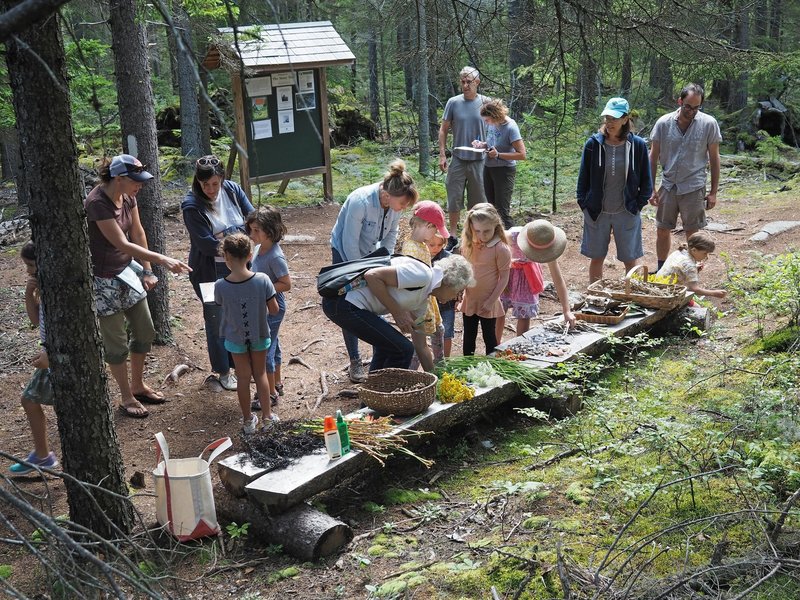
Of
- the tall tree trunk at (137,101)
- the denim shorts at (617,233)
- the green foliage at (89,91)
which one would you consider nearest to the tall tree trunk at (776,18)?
the denim shorts at (617,233)

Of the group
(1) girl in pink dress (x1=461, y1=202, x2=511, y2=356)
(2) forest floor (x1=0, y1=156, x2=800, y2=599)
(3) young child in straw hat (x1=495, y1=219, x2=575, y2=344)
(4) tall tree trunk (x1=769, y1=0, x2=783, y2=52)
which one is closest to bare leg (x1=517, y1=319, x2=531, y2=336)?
(3) young child in straw hat (x1=495, y1=219, x2=575, y2=344)

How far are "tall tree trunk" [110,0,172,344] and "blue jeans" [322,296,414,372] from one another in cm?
223

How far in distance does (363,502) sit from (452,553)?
33.2 inches

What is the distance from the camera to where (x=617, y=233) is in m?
7.60

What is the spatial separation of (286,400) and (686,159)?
Answer: 4.75 meters

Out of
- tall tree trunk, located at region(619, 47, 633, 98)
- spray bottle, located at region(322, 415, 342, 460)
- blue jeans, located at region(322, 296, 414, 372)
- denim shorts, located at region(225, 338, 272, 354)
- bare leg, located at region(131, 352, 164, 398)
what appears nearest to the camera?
spray bottle, located at region(322, 415, 342, 460)

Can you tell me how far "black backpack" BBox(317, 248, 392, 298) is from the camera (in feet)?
16.7

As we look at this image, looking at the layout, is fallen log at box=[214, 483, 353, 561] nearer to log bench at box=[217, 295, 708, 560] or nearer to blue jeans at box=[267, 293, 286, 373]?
log bench at box=[217, 295, 708, 560]

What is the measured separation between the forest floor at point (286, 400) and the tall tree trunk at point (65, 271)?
0.42m

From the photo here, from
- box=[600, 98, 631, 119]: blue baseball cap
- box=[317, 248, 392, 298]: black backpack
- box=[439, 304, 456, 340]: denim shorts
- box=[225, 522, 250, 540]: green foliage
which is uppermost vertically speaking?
box=[600, 98, 631, 119]: blue baseball cap

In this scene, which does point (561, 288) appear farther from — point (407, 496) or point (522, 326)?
point (407, 496)

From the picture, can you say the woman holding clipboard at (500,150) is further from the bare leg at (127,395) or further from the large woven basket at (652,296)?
the bare leg at (127,395)

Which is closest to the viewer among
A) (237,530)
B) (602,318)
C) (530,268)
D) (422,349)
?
(237,530)

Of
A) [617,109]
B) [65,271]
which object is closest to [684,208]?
[617,109]
